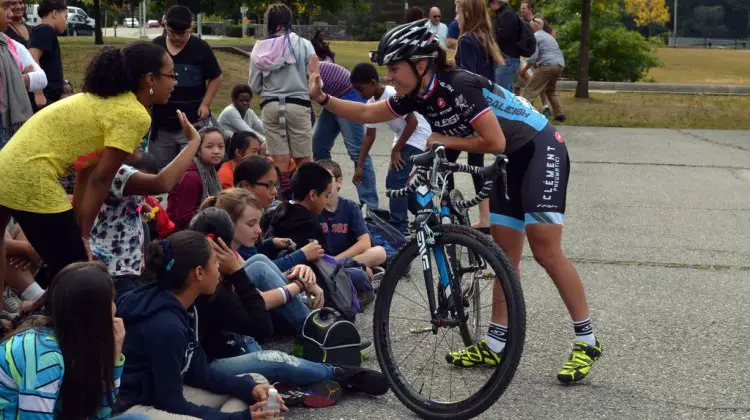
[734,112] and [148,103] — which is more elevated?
[148,103]

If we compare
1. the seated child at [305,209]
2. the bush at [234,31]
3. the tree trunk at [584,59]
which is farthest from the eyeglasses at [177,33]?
the bush at [234,31]

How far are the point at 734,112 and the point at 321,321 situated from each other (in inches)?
697

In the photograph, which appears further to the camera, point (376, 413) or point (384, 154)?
point (384, 154)

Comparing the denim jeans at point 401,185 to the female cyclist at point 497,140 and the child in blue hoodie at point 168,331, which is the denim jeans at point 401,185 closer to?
the female cyclist at point 497,140

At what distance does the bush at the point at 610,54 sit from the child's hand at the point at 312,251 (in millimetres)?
22296

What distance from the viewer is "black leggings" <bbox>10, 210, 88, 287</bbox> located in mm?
4801

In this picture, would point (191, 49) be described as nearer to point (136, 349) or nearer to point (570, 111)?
point (136, 349)

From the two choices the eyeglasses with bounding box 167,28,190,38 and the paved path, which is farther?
the eyeglasses with bounding box 167,28,190,38

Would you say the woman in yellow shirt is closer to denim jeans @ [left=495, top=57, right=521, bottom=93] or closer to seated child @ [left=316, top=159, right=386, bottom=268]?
seated child @ [left=316, top=159, right=386, bottom=268]

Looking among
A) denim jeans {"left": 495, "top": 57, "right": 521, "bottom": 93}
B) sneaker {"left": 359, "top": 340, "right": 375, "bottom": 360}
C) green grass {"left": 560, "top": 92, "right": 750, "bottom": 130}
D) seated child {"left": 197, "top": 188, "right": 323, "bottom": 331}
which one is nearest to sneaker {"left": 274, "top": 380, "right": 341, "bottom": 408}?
sneaker {"left": 359, "top": 340, "right": 375, "bottom": 360}

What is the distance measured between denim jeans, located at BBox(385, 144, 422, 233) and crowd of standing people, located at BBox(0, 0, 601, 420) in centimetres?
113

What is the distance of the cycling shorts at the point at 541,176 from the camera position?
5.27m

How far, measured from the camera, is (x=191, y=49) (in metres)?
8.86

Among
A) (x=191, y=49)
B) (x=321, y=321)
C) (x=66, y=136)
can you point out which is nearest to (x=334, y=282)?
(x=321, y=321)
